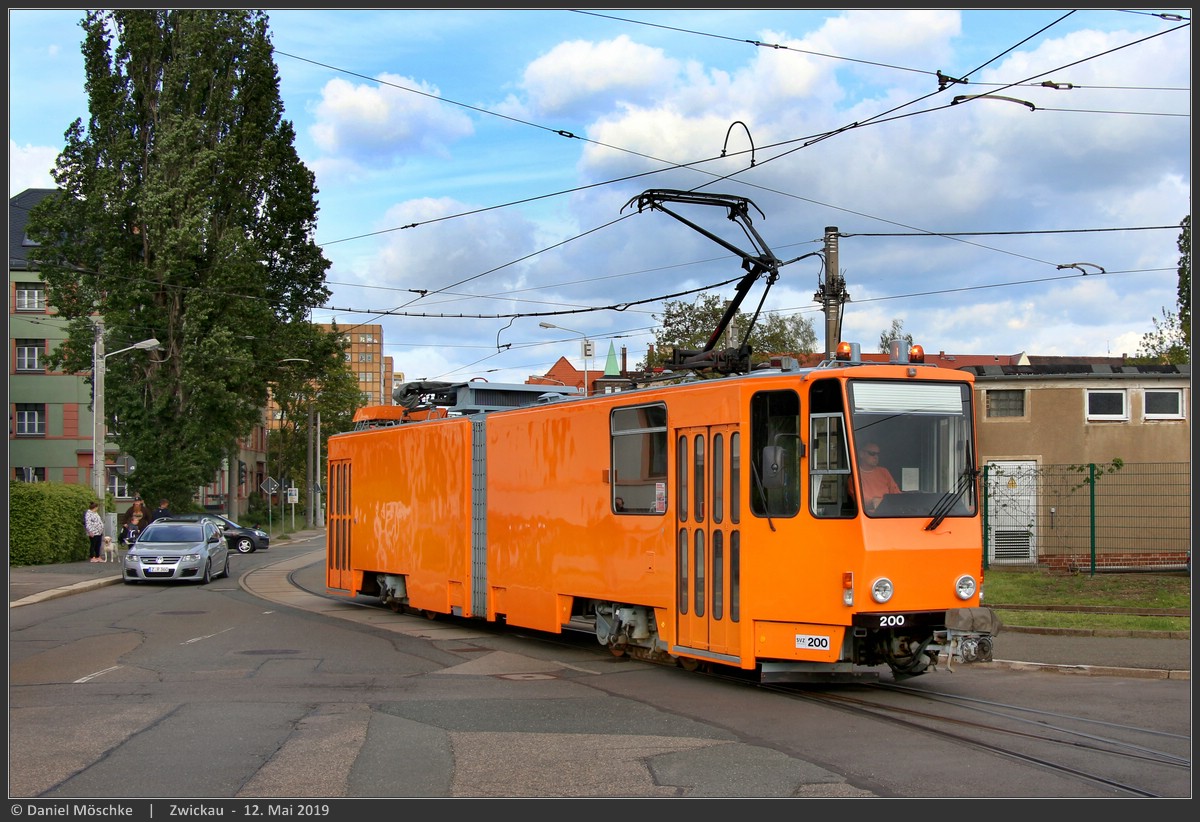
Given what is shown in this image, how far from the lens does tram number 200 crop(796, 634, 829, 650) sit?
415 inches

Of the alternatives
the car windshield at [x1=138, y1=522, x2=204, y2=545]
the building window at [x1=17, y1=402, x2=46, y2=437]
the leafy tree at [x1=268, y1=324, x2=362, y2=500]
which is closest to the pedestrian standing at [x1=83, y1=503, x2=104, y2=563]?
the car windshield at [x1=138, y1=522, x2=204, y2=545]

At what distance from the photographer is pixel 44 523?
33.0 meters

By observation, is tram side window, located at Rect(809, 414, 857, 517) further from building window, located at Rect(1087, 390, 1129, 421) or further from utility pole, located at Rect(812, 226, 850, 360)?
building window, located at Rect(1087, 390, 1129, 421)

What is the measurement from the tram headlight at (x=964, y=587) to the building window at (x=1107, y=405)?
54.6 ft

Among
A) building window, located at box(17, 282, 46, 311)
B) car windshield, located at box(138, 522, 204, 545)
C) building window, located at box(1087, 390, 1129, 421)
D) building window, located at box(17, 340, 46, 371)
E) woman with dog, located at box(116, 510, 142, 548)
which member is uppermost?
building window, located at box(17, 282, 46, 311)

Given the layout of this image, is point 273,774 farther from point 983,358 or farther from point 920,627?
point 983,358

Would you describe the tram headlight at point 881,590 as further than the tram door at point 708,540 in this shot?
No

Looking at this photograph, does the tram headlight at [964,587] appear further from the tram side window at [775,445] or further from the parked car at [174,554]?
the parked car at [174,554]

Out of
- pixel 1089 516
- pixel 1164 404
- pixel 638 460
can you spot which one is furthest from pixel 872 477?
pixel 1164 404

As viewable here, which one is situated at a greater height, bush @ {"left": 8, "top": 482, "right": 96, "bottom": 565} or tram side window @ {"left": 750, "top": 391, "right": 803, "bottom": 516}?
tram side window @ {"left": 750, "top": 391, "right": 803, "bottom": 516}

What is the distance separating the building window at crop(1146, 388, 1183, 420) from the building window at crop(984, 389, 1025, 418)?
259 centimetres

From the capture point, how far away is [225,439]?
46.3m

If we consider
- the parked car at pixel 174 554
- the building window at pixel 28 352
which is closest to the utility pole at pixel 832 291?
the parked car at pixel 174 554

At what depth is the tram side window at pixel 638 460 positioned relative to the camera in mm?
12375
